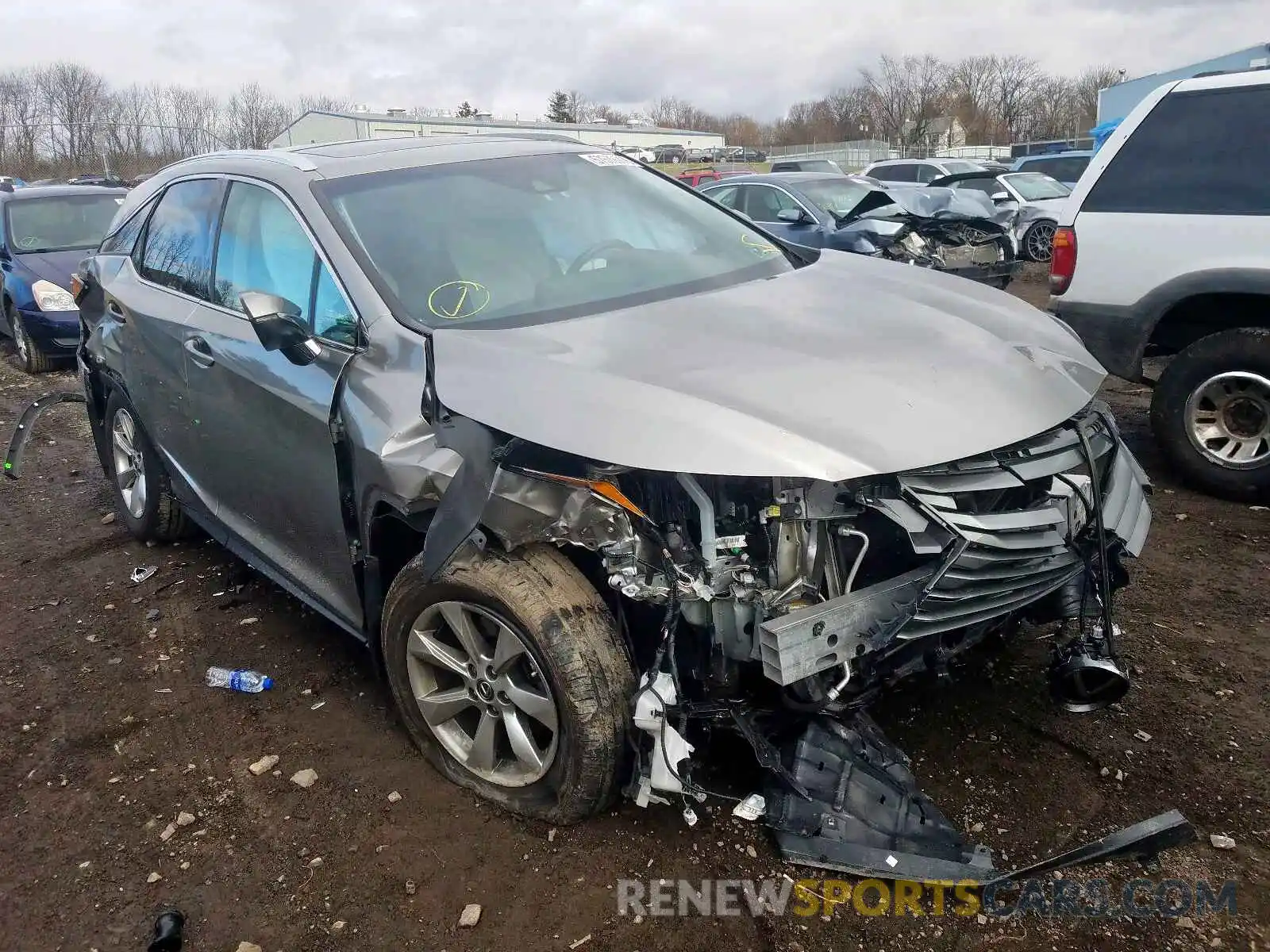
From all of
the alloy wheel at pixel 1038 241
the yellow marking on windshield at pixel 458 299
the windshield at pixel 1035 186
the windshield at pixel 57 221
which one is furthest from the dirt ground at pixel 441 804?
the windshield at pixel 1035 186

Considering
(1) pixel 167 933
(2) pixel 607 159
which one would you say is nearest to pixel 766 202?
(2) pixel 607 159

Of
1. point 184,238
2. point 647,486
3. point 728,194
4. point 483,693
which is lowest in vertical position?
point 483,693

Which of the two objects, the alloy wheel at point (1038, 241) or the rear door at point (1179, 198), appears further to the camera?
the alloy wheel at point (1038, 241)

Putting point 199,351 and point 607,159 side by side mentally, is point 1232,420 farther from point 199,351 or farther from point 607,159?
point 199,351

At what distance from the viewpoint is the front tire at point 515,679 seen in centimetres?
242

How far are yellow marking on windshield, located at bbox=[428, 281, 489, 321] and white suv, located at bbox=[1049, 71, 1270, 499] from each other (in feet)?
11.6

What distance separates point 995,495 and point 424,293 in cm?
180

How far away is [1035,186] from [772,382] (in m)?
16.3

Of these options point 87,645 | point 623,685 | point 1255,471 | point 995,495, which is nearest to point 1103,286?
point 1255,471

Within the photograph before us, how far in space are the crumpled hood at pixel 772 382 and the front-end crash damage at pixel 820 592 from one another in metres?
0.09

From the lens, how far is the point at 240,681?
3.60 m

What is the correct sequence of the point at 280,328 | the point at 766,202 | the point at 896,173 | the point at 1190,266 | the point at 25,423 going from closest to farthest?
the point at 280,328 → the point at 1190,266 → the point at 25,423 → the point at 766,202 → the point at 896,173

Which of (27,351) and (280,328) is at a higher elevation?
(280,328)

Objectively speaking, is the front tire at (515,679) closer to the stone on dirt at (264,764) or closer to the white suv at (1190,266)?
the stone on dirt at (264,764)
